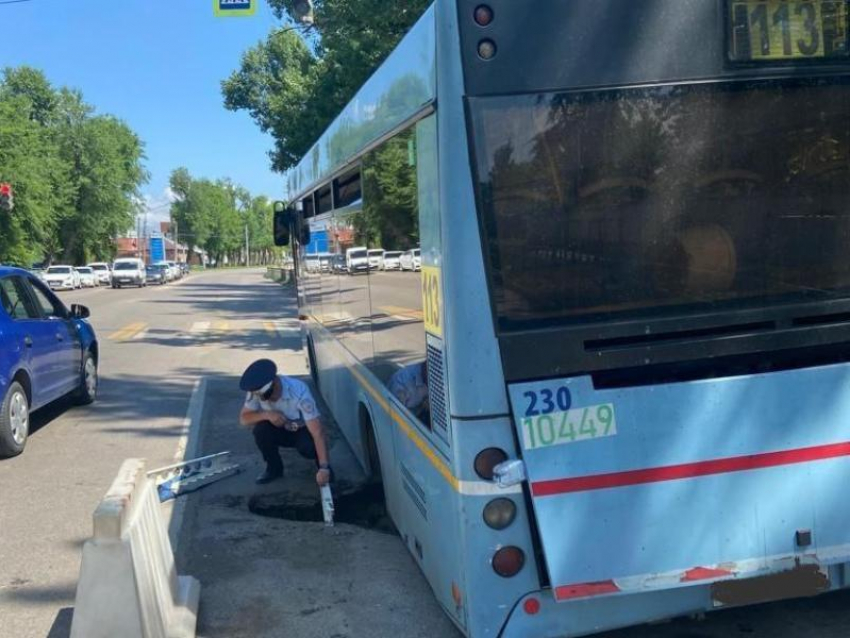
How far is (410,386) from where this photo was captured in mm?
4477

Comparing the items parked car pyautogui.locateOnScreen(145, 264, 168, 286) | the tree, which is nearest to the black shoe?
the tree

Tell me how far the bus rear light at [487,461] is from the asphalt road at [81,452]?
270cm

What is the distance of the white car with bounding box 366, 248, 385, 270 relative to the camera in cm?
512

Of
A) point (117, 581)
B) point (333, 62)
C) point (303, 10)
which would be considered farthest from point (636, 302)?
point (333, 62)

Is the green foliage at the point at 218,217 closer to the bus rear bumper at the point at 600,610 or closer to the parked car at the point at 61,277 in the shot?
the parked car at the point at 61,277

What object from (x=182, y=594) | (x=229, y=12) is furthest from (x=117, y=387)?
(x=182, y=594)

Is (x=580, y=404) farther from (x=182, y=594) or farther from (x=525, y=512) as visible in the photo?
(x=182, y=594)

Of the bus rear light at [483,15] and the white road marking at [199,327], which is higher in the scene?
the bus rear light at [483,15]

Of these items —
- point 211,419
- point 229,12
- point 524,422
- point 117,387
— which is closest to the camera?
point 524,422

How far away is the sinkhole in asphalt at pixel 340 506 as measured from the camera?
651 cm

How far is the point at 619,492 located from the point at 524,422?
0.48 m

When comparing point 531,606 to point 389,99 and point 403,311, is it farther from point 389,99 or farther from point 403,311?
point 389,99

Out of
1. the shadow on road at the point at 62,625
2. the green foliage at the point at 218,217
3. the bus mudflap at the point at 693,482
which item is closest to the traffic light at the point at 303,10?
the shadow on road at the point at 62,625

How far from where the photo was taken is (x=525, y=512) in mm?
3496
